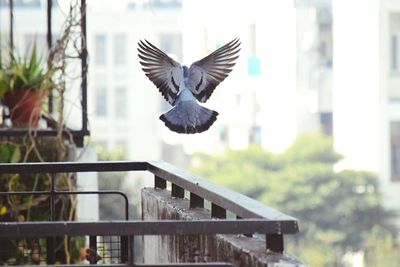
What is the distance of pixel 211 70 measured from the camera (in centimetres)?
280

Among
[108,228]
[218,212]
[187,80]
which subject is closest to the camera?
[108,228]

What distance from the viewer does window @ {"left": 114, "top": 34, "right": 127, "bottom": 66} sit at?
53906mm

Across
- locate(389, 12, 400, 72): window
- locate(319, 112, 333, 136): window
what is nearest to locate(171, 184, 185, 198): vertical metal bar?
locate(389, 12, 400, 72): window

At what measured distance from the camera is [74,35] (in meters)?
6.26

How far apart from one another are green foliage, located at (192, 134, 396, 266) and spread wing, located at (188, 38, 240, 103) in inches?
1535

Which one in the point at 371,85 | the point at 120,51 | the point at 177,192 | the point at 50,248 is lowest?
the point at 50,248

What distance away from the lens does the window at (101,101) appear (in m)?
53.2

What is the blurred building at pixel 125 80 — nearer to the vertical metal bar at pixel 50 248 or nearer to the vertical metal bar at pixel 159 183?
the vertical metal bar at pixel 159 183

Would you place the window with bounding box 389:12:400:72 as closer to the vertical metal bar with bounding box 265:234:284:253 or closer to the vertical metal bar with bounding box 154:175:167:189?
the vertical metal bar with bounding box 154:175:167:189

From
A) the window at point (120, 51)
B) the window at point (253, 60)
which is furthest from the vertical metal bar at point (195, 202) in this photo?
the window at point (120, 51)

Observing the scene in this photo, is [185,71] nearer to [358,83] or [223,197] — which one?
[223,197]

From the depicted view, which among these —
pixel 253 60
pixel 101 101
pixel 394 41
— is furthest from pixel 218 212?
pixel 101 101

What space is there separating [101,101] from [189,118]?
2009 inches

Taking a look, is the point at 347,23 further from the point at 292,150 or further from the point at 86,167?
the point at 86,167
